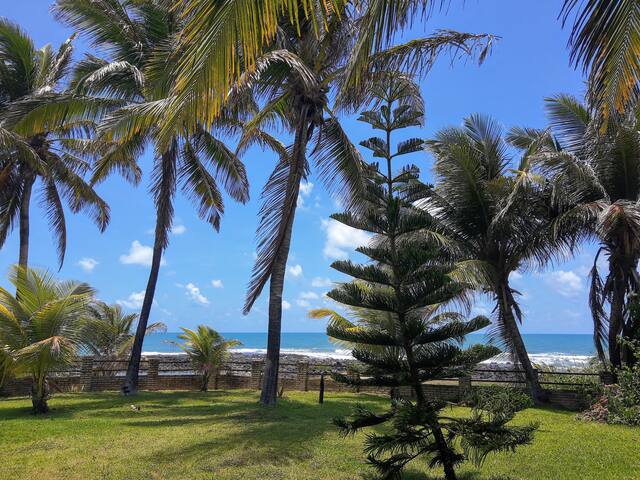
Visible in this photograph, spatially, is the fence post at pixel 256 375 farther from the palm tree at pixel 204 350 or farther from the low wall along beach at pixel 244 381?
the palm tree at pixel 204 350

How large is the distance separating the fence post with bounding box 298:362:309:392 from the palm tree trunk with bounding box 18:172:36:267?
8.80 metres

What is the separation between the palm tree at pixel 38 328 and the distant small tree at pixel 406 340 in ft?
20.5

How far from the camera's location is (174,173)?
14.3 m

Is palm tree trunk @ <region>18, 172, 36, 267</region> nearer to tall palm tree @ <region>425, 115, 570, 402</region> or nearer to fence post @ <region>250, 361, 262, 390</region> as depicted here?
fence post @ <region>250, 361, 262, 390</region>

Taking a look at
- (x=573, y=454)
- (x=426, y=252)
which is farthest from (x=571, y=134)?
(x=426, y=252)

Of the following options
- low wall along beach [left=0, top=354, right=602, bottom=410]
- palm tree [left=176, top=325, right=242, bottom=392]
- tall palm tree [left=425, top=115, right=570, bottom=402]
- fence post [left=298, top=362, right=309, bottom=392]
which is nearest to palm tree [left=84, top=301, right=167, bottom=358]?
low wall along beach [left=0, top=354, right=602, bottom=410]

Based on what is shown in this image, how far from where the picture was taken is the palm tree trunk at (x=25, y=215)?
48.3 feet

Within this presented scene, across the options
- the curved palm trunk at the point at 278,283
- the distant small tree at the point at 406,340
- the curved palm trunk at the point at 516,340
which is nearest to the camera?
the distant small tree at the point at 406,340

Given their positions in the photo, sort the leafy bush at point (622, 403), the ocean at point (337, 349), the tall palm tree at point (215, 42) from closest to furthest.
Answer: the tall palm tree at point (215, 42), the leafy bush at point (622, 403), the ocean at point (337, 349)

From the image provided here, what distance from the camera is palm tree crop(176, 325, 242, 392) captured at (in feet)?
48.6

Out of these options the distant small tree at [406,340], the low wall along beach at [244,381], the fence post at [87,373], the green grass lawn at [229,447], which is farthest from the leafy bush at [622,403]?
the fence post at [87,373]

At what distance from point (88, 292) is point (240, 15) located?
381 inches

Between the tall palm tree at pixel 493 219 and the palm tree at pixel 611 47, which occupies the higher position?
the tall palm tree at pixel 493 219

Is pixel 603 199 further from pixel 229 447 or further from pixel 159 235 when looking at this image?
pixel 159 235
